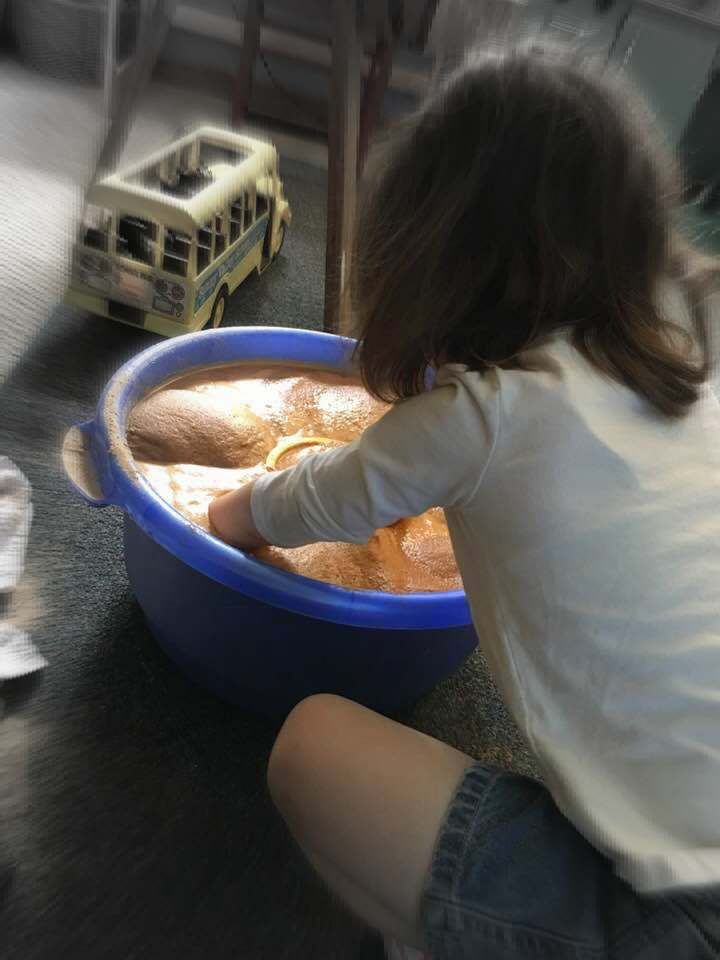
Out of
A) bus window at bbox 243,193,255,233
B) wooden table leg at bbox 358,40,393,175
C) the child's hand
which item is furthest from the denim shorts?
bus window at bbox 243,193,255,233

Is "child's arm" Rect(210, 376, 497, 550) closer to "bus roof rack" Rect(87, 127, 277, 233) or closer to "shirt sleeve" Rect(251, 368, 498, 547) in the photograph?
"shirt sleeve" Rect(251, 368, 498, 547)

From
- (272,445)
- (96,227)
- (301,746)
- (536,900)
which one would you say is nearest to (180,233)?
(96,227)

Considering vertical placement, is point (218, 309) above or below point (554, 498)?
below

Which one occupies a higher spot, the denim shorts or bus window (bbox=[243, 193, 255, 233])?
the denim shorts

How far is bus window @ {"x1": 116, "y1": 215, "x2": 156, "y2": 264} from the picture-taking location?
37.2 inches

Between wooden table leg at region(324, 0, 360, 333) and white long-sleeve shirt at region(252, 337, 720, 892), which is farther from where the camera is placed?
wooden table leg at region(324, 0, 360, 333)

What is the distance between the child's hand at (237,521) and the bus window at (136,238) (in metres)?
0.42

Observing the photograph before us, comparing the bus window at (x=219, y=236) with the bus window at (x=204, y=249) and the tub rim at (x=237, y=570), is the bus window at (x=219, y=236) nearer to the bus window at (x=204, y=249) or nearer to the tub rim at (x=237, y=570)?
the bus window at (x=204, y=249)

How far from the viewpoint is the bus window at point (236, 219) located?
117cm

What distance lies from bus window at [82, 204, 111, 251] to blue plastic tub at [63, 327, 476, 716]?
129mm

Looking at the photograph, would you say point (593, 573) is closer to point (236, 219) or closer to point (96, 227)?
Answer: point (96, 227)

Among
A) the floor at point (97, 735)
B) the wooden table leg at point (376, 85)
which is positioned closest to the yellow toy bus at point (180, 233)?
the floor at point (97, 735)

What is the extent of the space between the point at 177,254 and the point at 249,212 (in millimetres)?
210

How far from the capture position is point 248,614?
0.64 metres
